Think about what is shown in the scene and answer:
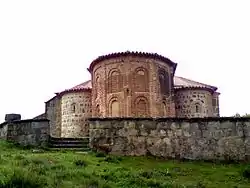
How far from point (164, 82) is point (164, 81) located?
66mm

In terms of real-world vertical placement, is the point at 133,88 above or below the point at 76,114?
above

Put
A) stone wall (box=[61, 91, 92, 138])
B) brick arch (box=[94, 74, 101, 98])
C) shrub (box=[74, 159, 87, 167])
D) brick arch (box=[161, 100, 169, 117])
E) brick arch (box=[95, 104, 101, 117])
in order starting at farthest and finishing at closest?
stone wall (box=[61, 91, 92, 138]), brick arch (box=[94, 74, 101, 98]), brick arch (box=[95, 104, 101, 117]), brick arch (box=[161, 100, 169, 117]), shrub (box=[74, 159, 87, 167])

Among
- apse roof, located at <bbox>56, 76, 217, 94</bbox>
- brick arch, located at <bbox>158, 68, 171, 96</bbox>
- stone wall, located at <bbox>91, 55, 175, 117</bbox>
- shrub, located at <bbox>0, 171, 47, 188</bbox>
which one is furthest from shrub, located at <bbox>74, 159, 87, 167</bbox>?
apse roof, located at <bbox>56, 76, 217, 94</bbox>

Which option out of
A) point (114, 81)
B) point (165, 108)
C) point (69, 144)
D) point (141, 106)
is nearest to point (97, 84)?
point (114, 81)

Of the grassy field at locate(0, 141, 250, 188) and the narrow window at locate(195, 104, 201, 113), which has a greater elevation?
the narrow window at locate(195, 104, 201, 113)

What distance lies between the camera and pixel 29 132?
53.4 feet

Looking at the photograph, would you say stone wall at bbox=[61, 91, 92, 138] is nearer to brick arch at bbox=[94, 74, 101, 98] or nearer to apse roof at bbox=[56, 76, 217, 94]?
apse roof at bbox=[56, 76, 217, 94]

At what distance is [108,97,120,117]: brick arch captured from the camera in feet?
84.5

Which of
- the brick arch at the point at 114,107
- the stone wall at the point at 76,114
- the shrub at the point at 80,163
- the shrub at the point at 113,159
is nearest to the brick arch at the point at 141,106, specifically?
the brick arch at the point at 114,107

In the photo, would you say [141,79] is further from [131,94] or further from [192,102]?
[192,102]

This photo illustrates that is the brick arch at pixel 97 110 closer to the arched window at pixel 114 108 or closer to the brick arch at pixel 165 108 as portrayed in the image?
the arched window at pixel 114 108

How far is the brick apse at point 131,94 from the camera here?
25.7 metres

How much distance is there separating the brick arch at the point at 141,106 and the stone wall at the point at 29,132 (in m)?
9.95

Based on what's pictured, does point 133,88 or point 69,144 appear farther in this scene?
point 133,88
